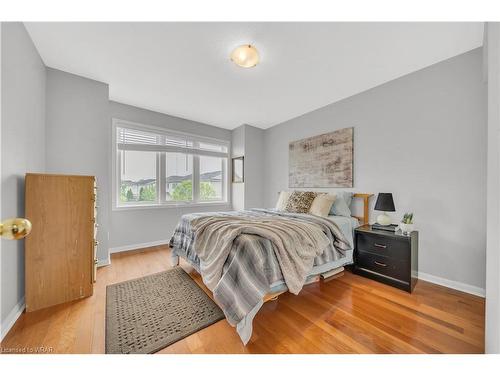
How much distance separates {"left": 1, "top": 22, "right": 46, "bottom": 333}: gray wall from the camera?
1.44 metres

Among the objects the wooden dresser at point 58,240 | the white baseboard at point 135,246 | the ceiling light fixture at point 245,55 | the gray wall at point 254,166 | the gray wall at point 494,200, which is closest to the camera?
the gray wall at point 494,200

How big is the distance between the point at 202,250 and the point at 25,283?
1506 mm

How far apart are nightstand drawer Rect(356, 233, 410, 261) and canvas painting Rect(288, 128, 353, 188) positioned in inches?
35.8

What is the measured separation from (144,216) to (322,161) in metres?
3.27

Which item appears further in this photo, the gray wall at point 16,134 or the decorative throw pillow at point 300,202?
the decorative throw pillow at point 300,202

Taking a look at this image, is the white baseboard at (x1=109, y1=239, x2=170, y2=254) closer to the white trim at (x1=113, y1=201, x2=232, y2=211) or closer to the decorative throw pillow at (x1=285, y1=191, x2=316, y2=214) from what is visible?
the white trim at (x1=113, y1=201, x2=232, y2=211)

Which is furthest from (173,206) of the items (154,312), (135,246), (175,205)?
(154,312)

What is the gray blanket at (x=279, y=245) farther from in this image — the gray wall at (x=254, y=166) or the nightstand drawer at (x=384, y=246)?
the gray wall at (x=254, y=166)

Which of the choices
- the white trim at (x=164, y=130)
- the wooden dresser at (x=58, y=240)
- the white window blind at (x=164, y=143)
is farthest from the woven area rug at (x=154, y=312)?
the white trim at (x=164, y=130)

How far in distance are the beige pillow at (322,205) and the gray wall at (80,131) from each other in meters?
2.88

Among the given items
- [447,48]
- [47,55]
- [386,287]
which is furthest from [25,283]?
[447,48]

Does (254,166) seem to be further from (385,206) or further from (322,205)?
(385,206)

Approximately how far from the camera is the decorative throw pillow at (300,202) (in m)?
2.89

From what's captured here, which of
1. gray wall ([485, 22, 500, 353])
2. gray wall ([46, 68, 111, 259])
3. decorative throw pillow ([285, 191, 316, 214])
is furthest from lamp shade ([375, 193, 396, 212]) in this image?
gray wall ([46, 68, 111, 259])
